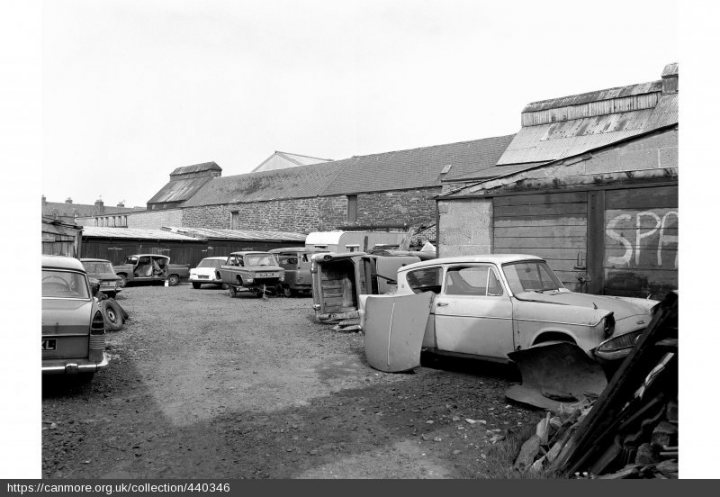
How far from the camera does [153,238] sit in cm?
2992

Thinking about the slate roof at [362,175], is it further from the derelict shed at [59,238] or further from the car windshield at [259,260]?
the derelict shed at [59,238]

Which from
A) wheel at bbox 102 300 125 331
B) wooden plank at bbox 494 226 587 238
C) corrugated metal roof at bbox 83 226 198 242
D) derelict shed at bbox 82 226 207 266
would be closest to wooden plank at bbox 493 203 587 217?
wooden plank at bbox 494 226 587 238

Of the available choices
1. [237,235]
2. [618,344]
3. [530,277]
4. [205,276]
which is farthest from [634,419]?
[237,235]

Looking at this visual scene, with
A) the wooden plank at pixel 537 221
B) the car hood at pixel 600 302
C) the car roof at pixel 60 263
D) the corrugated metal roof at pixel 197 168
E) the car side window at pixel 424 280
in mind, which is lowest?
the car hood at pixel 600 302

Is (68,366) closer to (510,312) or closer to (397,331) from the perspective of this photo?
(397,331)

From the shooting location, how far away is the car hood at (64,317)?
598 centimetres

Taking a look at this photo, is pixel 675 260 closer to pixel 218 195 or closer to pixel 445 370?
pixel 445 370

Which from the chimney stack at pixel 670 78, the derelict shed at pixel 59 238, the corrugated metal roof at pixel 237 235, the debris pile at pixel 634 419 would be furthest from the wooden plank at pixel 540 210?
the corrugated metal roof at pixel 237 235

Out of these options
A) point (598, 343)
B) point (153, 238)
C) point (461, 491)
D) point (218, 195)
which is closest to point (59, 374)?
point (461, 491)

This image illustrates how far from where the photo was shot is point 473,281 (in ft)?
24.3

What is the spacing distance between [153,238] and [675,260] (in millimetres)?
26598

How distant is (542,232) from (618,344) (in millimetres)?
4981

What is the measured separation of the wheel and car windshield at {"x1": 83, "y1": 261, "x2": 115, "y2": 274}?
628cm

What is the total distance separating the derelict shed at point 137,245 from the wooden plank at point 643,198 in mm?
24662
